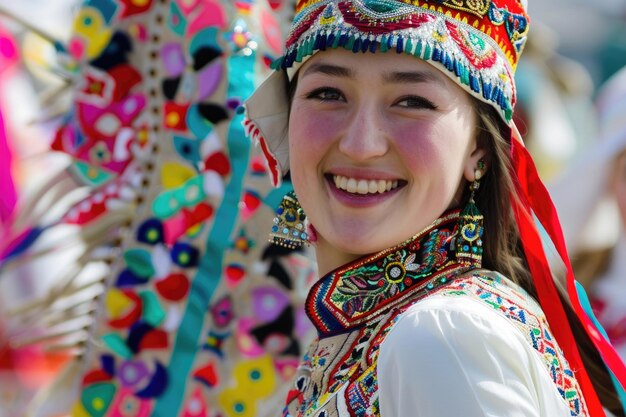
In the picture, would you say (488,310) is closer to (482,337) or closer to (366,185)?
(482,337)

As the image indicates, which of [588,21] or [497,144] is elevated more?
[588,21]

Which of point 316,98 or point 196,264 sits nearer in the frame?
point 316,98

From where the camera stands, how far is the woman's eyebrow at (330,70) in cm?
183

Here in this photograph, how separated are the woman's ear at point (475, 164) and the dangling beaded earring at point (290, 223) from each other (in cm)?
38

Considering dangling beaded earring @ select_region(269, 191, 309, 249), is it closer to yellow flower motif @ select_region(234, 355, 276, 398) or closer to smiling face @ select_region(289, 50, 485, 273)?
smiling face @ select_region(289, 50, 485, 273)

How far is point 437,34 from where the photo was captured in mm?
1806

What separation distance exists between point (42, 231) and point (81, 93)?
0.39m

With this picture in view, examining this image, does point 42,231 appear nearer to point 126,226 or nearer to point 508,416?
point 126,226

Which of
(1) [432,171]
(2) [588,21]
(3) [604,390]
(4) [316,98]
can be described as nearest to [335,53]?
(4) [316,98]

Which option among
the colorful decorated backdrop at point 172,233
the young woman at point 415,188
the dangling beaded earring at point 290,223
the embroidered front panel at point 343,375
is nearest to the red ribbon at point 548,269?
the young woman at point 415,188

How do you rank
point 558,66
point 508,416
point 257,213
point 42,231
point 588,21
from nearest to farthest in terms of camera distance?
point 508,416 < point 257,213 < point 42,231 < point 558,66 < point 588,21

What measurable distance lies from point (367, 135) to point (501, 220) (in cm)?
30

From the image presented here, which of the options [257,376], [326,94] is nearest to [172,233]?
[257,376]

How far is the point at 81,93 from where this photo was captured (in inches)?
126
